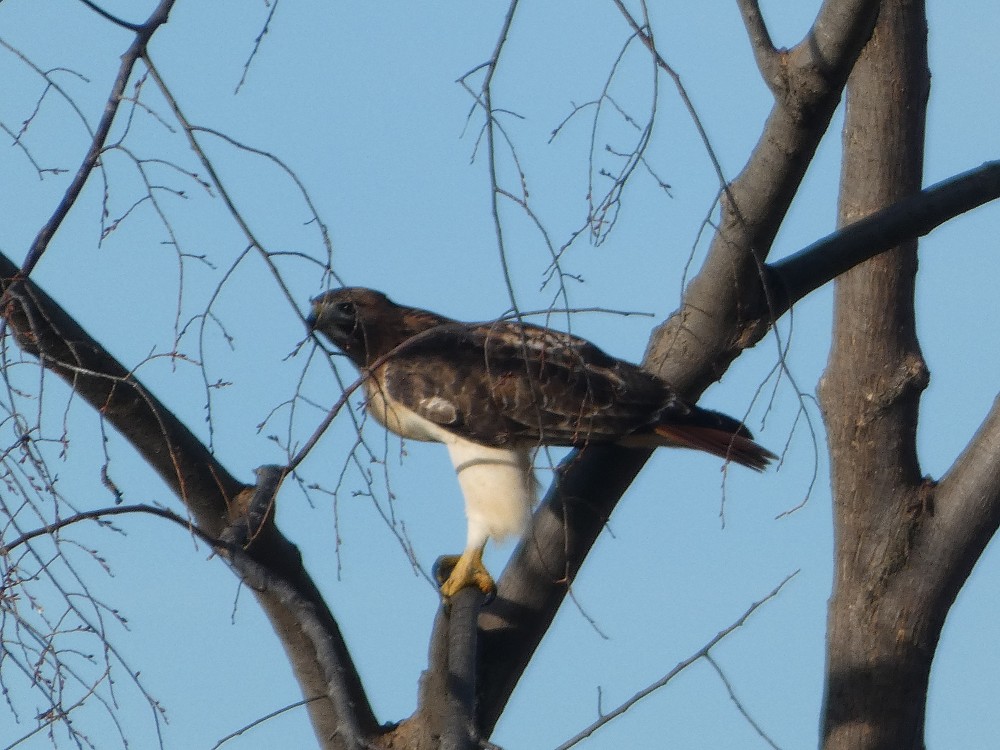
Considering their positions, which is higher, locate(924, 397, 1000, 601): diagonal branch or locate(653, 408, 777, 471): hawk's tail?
locate(653, 408, 777, 471): hawk's tail

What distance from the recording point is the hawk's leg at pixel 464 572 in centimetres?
531

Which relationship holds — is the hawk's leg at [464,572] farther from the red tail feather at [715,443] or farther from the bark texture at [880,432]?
the bark texture at [880,432]

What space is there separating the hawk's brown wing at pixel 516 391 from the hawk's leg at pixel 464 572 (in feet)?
1.38

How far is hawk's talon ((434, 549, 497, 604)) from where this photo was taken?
531 centimetres

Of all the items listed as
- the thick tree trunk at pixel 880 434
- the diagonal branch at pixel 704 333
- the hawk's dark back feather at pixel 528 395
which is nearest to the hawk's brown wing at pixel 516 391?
the hawk's dark back feather at pixel 528 395

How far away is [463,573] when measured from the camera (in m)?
5.41

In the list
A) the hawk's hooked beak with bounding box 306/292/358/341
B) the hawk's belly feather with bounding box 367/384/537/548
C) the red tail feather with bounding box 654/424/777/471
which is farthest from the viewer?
the hawk's hooked beak with bounding box 306/292/358/341

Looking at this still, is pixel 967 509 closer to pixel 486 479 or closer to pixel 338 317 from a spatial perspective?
pixel 486 479

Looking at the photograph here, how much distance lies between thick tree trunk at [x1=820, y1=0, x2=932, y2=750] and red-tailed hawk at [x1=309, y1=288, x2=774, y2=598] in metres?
0.38

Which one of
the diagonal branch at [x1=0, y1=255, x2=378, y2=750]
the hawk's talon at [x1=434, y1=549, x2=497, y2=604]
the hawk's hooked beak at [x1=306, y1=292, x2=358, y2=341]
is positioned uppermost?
the hawk's hooked beak at [x1=306, y1=292, x2=358, y2=341]

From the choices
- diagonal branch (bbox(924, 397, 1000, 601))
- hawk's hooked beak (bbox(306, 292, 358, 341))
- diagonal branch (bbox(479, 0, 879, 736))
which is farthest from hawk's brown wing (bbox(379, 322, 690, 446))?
diagonal branch (bbox(924, 397, 1000, 601))

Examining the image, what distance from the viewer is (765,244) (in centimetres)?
438

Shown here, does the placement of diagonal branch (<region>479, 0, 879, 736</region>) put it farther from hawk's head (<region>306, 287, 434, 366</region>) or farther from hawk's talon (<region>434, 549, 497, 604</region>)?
hawk's head (<region>306, 287, 434, 366</region>)

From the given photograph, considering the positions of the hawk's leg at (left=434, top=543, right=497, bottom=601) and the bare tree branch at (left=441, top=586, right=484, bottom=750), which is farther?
the hawk's leg at (left=434, top=543, right=497, bottom=601)
